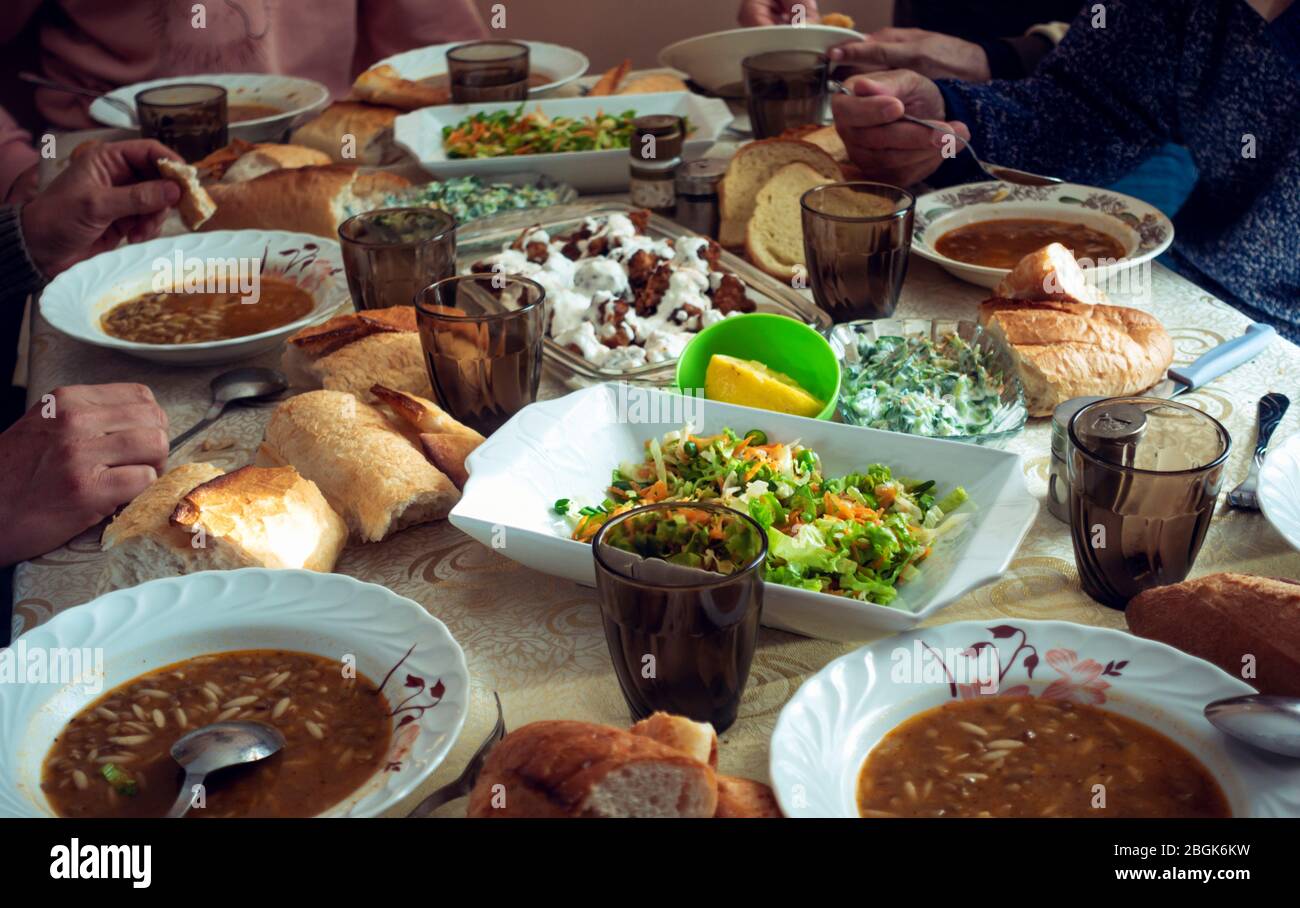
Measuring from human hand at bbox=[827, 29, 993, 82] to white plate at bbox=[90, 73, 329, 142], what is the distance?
155cm

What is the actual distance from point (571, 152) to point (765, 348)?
115cm

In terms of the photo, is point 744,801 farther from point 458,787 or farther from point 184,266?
point 184,266

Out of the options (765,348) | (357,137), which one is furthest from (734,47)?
(765,348)

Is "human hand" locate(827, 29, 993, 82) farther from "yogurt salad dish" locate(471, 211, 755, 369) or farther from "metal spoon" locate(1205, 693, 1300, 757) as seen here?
"metal spoon" locate(1205, 693, 1300, 757)

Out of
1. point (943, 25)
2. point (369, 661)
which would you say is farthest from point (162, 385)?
point (943, 25)

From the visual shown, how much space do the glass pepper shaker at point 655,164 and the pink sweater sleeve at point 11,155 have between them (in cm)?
199

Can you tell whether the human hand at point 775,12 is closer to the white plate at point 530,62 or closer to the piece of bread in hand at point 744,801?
the white plate at point 530,62

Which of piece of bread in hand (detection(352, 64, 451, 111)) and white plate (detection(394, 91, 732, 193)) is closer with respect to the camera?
white plate (detection(394, 91, 732, 193))

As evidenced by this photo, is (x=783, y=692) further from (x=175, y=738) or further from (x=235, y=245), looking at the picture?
(x=235, y=245)

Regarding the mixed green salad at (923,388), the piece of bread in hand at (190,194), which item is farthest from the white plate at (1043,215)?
the piece of bread in hand at (190,194)

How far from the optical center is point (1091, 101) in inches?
121

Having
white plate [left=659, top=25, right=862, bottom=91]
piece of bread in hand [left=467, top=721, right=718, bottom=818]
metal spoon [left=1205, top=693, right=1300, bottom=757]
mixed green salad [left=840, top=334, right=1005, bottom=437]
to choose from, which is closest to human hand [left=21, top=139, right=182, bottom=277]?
white plate [left=659, top=25, right=862, bottom=91]

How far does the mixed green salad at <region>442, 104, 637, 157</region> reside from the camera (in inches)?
118

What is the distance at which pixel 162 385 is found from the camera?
7.00 ft
